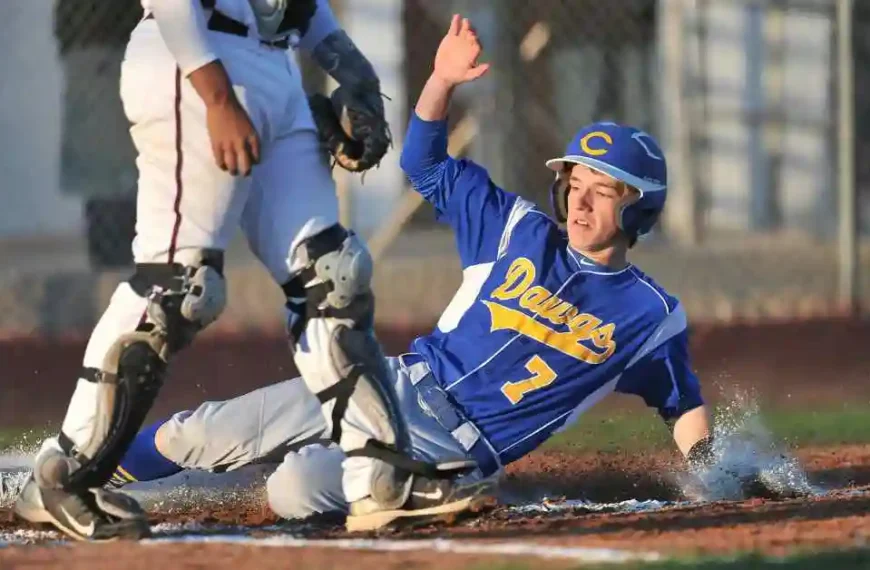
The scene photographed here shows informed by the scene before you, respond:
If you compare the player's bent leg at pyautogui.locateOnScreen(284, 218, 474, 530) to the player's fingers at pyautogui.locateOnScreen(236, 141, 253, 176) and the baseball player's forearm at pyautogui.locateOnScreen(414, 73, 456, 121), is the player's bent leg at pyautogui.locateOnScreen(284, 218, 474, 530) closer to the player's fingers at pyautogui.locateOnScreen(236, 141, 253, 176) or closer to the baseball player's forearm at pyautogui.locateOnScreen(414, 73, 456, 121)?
the player's fingers at pyautogui.locateOnScreen(236, 141, 253, 176)

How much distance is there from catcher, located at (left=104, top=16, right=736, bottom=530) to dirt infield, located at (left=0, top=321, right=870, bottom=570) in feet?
0.67

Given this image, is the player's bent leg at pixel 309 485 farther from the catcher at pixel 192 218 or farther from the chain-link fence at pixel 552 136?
the chain-link fence at pixel 552 136

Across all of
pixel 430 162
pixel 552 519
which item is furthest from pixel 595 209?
pixel 552 519

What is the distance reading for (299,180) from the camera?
4117 millimetres

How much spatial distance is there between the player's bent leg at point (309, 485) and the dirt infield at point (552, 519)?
6cm

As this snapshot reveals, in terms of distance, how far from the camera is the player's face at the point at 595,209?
500 centimetres

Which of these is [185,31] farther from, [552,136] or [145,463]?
[552,136]

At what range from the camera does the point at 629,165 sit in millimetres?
5000

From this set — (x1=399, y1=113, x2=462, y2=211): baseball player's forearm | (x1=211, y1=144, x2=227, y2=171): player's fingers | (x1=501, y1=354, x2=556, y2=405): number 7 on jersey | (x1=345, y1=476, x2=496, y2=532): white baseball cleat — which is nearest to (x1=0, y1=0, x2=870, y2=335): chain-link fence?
(x1=399, y1=113, x2=462, y2=211): baseball player's forearm

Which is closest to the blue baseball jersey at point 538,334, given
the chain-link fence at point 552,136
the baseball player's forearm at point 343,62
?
the baseball player's forearm at point 343,62

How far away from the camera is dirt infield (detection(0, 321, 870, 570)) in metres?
3.77

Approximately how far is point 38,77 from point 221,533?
383 inches

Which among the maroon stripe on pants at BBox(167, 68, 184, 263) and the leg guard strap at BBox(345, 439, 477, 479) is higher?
the maroon stripe on pants at BBox(167, 68, 184, 263)

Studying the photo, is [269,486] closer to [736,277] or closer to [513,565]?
[513,565]
